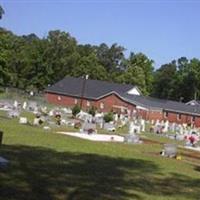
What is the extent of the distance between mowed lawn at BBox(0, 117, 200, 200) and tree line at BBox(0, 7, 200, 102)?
5541cm

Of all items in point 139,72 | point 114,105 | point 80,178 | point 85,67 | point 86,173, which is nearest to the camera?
point 80,178

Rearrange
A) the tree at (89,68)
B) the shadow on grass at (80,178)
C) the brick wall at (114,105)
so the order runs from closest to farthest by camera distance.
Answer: the shadow on grass at (80,178) < the brick wall at (114,105) < the tree at (89,68)

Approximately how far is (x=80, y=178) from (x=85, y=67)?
86.1 meters

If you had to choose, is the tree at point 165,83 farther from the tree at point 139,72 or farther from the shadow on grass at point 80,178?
the shadow on grass at point 80,178

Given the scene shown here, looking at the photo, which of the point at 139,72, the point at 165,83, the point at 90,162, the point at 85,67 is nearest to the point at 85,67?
the point at 85,67

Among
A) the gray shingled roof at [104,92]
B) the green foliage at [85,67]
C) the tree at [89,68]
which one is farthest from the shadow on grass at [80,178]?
the tree at [89,68]

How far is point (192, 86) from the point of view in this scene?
11769 centimetres

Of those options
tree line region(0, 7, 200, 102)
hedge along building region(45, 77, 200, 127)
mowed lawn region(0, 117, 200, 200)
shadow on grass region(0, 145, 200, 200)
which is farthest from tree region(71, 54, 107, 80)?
shadow on grass region(0, 145, 200, 200)

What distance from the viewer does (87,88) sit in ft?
279

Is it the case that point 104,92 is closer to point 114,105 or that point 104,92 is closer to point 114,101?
point 114,101

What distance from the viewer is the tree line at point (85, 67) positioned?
3730 inches

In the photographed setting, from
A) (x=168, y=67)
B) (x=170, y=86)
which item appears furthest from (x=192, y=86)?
(x=168, y=67)

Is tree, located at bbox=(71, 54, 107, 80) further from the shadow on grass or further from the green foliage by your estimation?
the shadow on grass

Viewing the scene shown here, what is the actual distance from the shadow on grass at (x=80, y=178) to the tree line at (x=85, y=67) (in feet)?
193
